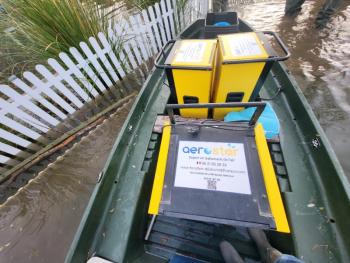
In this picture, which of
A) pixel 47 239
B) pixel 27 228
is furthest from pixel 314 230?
pixel 27 228

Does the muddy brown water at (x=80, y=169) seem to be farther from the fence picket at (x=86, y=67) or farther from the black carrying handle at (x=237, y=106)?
the black carrying handle at (x=237, y=106)

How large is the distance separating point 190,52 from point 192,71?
0.21 m

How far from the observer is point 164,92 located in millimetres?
2010

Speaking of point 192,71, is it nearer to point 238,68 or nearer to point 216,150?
point 238,68

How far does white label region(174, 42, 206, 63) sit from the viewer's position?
1322 millimetres

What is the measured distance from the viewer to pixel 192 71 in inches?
50.1

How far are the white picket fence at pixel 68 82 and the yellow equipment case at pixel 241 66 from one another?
5.98 feet

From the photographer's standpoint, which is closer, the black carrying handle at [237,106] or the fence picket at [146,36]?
the black carrying handle at [237,106]

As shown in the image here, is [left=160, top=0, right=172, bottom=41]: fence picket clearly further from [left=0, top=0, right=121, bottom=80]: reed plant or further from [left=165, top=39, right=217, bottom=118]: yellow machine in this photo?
[left=165, top=39, right=217, bottom=118]: yellow machine

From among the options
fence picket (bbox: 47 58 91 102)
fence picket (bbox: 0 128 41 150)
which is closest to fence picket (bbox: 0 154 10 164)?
fence picket (bbox: 0 128 41 150)

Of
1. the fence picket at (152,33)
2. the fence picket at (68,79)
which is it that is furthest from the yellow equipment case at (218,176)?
the fence picket at (152,33)

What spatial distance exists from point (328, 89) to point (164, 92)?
2374mm

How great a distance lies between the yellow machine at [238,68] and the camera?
121 centimetres

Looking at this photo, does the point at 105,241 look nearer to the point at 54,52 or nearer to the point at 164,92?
the point at 164,92
